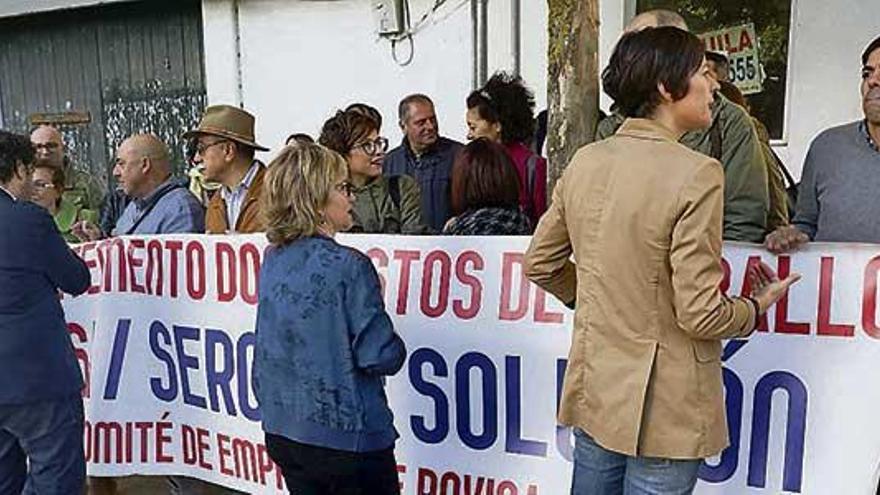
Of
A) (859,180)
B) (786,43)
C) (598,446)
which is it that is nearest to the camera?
(598,446)

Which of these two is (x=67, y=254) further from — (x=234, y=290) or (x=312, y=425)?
(x=312, y=425)

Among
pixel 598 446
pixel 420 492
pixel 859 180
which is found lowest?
pixel 420 492

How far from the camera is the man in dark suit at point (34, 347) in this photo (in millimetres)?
3072

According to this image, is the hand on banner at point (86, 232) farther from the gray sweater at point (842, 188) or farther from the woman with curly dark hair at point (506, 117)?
the gray sweater at point (842, 188)

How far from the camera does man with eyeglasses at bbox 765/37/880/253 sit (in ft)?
8.85

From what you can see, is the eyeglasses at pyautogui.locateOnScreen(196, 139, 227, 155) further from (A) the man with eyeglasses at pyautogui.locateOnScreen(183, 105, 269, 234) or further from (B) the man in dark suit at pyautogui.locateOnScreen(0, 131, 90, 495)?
(B) the man in dark suit at pyautogui.locateOnScreen(0, 131, 90, 495)

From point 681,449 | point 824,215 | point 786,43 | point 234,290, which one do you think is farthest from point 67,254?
point 786,43

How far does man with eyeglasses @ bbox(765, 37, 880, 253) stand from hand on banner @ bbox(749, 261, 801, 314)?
13 cm

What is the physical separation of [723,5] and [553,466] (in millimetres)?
3955

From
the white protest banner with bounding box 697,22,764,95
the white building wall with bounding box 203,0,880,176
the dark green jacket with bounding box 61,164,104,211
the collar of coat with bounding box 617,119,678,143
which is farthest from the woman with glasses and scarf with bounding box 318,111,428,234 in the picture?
the white protest banner with bounding box 697,22,764,95

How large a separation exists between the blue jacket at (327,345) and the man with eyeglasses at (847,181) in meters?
1.24

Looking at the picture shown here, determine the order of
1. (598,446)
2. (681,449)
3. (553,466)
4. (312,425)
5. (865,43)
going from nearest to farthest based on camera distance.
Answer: (681,449) → (598,446) → (312,425) → (553,466) → (865,43)

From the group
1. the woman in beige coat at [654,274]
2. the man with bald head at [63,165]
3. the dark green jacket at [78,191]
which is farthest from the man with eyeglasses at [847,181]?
the dark green jacket at [78,191]

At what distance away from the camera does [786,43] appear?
5.62m
